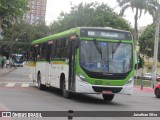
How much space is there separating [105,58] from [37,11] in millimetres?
103475

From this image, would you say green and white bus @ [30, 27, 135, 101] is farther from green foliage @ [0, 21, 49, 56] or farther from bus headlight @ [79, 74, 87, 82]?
green foliage @ [0, 21, 49, 56]

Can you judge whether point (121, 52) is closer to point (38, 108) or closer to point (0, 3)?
point (38, 108)

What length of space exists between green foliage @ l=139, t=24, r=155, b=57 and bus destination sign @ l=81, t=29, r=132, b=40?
199ft

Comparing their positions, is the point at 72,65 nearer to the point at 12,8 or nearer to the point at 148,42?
the point at 12,8

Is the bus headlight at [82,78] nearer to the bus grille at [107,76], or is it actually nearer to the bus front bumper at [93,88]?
the bus front bumper at [93,88]

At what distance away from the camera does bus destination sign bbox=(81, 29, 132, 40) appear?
1812cm

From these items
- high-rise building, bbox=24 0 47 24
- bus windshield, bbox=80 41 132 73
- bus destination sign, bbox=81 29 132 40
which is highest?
high-rise building, bbox=24 0 47 24

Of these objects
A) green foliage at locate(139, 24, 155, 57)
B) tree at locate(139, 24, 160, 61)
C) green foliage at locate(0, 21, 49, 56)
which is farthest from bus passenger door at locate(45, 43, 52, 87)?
green foliage at locate(0, 21, 49, 56)

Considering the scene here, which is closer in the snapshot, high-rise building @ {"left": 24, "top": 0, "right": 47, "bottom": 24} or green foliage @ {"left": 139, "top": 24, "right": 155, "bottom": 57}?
green foliage @ {"left": 139, "top": 24, "right": 155, "bottom": 57}

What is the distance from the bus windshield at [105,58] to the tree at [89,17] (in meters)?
43.5

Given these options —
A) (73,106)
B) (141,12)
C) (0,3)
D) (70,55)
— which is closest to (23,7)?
(0,3)

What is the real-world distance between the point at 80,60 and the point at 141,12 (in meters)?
36.6

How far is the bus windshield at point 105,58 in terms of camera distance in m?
17.7

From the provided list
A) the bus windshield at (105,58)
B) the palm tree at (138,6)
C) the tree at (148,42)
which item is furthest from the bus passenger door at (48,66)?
the tree at (148,42)
